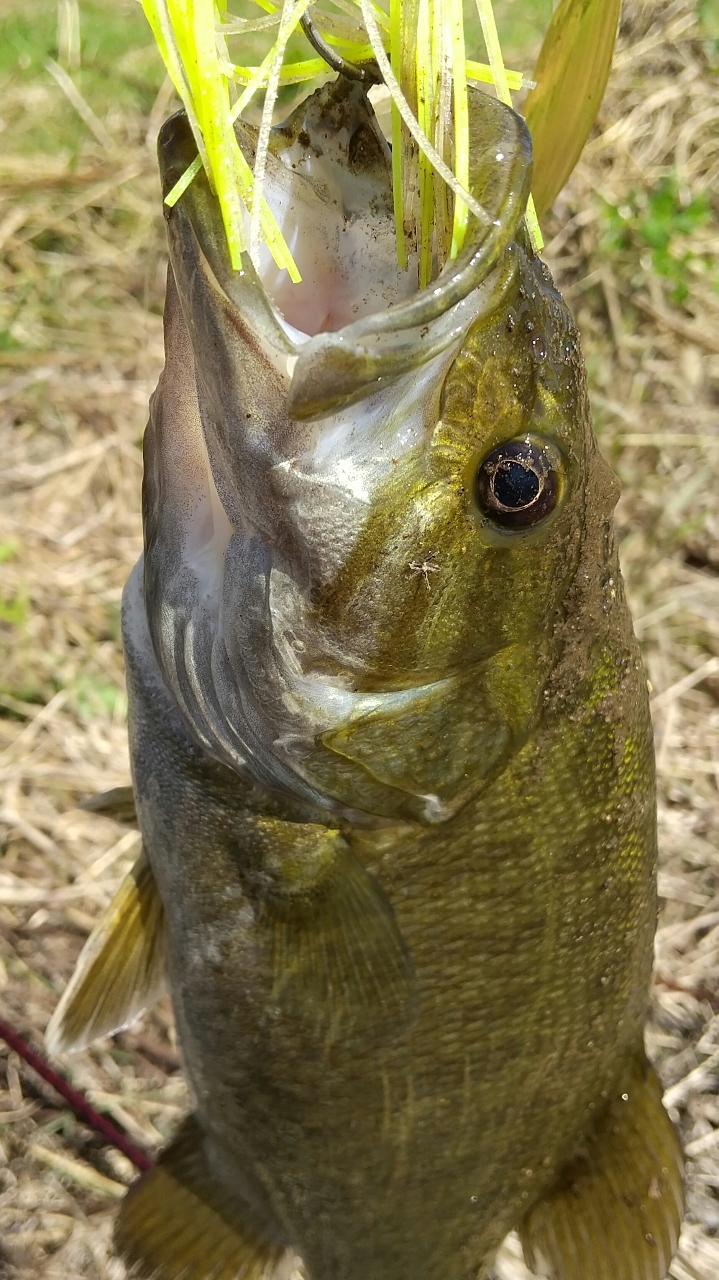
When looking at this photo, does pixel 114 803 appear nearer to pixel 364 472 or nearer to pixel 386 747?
pixel 386 747

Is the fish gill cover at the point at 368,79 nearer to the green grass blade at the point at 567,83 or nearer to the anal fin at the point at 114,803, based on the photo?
the green grass blade at the point at 567,83

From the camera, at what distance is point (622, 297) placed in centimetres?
402

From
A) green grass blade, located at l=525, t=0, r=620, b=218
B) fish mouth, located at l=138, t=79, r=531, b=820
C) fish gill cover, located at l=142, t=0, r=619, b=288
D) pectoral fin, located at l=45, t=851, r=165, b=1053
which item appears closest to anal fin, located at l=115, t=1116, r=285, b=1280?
pectoral fin, located at l=45, t=851, r=165, b=1053

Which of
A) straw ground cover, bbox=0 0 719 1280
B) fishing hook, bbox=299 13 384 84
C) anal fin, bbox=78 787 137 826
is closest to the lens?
fishing hook, bbox=299 13 384 84

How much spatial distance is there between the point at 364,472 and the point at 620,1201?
1.33 m

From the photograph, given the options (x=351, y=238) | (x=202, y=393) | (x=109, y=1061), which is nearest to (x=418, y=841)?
(x=202, y=393)

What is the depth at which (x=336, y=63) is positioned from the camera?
1026 mm

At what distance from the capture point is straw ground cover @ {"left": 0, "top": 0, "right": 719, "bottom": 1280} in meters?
2.74

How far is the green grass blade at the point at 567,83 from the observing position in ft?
3.98

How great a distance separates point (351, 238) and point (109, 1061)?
238 centimetres

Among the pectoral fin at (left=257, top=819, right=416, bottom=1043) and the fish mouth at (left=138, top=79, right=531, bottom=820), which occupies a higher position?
the fish mouth at (left=138, top=79, right=531, bottom=820)

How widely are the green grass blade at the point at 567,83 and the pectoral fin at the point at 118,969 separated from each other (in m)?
1.20

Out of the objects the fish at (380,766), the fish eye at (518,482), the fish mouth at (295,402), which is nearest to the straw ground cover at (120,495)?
the fish at (380,766)

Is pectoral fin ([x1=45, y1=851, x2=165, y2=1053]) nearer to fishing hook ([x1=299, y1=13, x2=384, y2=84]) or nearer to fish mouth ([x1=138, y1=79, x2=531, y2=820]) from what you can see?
fish mouth ([x1=138, y1=79, x2=531, y2=820])
